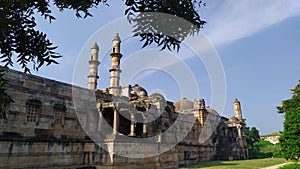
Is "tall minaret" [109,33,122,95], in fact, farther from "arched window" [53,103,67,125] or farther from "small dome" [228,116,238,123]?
"small dome" [228,116,238,123]

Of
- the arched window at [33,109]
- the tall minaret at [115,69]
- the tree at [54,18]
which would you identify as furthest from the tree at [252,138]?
the tree at [54,18]

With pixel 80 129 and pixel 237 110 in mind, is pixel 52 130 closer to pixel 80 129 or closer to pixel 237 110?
pixel 80 129

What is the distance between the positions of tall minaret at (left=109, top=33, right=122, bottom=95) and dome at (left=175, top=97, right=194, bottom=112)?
12.7 meters

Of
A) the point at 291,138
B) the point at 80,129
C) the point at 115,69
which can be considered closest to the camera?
the point at 80,129

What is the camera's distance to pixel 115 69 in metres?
27.6

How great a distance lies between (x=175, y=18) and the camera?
475 cm

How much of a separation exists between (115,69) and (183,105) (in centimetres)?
1423

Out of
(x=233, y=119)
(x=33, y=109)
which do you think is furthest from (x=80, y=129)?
(x=233, y=119)

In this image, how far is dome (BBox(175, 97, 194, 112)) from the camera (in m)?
36.3

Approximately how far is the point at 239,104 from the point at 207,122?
1237 cm

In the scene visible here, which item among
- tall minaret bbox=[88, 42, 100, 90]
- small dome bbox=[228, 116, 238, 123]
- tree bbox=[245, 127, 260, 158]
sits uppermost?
tall minaret bbox=[88, 42, 100, 90]

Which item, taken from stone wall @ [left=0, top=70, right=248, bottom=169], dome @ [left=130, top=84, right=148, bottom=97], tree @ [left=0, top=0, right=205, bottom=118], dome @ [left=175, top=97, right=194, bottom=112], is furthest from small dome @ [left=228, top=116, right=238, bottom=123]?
tree @ [left=0, top=0, right=205, bottom=118]

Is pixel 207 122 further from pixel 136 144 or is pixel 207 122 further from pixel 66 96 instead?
pixel 66 96

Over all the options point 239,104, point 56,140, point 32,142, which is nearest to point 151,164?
point 56,140
